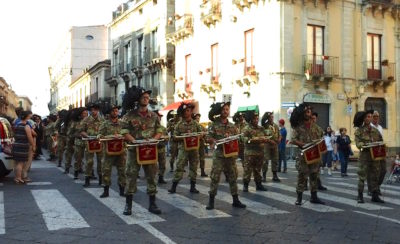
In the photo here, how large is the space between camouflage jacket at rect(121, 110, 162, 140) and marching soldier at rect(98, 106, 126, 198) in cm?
163

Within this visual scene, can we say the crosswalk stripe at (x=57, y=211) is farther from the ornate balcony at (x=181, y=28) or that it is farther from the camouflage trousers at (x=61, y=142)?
the ornate balcony at (x=181, y=28)

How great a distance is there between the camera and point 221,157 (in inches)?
349

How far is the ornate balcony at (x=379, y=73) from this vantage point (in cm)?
2611

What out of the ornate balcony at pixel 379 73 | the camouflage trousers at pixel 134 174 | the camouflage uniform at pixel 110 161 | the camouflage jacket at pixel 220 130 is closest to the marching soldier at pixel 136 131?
the camouflage trousers at pixel 134 174

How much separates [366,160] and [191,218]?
400cm

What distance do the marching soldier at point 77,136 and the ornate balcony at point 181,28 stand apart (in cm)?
1937

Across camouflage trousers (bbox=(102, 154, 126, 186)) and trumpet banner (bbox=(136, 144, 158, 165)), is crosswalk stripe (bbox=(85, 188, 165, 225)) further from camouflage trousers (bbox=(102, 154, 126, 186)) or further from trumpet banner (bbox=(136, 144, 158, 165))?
trumpet banner (bbox=(136, 144, 158, 165))

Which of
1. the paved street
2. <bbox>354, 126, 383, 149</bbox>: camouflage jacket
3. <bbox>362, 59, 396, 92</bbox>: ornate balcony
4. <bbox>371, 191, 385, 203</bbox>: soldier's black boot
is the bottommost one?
the paved street

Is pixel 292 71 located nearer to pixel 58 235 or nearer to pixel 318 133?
pixel 318 133

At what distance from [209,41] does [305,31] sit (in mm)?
7204

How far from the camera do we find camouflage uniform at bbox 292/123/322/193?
30.1ft

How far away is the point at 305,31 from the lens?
24609 mm

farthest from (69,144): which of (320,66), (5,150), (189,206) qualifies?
(320,66)

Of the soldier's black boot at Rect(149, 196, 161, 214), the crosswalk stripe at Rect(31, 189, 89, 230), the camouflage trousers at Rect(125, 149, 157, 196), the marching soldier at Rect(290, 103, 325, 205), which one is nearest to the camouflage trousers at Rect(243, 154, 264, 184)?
the marching soldier at Rect(290, 103, 325, 205)
